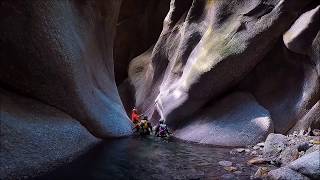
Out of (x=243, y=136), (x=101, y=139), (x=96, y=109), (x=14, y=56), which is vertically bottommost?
(x=243, y=136)

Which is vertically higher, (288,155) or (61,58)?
(61,58)

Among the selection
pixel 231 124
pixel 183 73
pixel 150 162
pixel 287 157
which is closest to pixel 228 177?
pixel 287 157

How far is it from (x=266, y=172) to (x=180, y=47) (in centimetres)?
1027

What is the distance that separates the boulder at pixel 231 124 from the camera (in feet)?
48.4

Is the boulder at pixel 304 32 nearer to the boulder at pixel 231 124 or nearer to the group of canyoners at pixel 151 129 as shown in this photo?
the boulder at pixel 231 124

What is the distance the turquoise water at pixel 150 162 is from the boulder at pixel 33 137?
0.39m

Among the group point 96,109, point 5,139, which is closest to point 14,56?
point 5,139

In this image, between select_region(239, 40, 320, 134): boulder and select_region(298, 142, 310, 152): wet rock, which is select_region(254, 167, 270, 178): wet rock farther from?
select_region(239, 40, 320, 134): boulder

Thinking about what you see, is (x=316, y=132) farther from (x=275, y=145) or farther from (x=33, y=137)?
(x=33, y=137)

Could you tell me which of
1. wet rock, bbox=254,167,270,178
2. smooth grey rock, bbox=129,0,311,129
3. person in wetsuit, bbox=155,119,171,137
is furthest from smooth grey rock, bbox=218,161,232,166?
smooth grey rock, bbox=129,0,311,129

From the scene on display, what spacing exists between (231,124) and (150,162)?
5380 mm

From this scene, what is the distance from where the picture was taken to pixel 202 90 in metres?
16.5

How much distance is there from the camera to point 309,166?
346 inches

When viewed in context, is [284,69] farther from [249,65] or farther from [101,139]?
[101,139]
